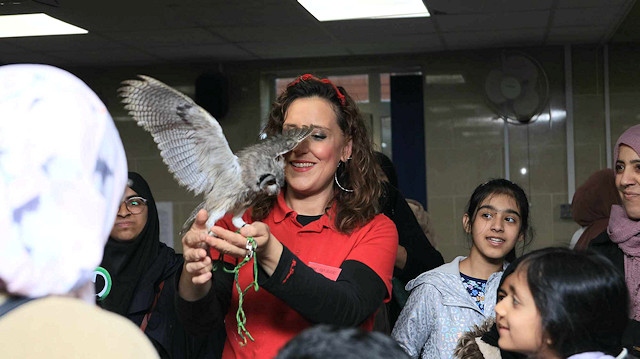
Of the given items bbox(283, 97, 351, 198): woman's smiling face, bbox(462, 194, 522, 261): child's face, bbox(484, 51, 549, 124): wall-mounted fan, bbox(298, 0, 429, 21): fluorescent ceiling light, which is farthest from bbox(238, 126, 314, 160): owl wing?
bbox(484, 51, 549, 124): wall-mounted fan

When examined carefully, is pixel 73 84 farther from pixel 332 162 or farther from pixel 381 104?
pixel 381 104

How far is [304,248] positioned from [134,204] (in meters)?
1.22

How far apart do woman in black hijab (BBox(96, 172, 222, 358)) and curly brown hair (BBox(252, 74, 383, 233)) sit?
798 mm

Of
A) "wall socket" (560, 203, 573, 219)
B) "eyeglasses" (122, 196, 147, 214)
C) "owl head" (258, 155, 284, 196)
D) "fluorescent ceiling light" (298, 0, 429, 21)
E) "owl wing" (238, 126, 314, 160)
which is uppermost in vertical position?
"fluorescent ceiling light" (298, 0, 429, 21)

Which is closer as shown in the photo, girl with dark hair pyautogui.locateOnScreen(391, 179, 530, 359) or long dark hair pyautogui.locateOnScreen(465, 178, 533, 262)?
girl with dark hair pyautogui.locateOnScreen(391, 179, 530, 359)

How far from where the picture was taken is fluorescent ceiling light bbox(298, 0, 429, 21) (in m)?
4.49

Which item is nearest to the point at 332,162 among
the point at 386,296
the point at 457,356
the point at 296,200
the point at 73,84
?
the point at 296,200

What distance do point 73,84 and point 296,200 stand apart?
112 cm

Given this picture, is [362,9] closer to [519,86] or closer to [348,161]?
[519,86]

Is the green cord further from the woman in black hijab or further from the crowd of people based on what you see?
the woman in black hijab

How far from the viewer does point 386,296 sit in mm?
1840

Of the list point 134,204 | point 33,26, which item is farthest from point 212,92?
point 134,204

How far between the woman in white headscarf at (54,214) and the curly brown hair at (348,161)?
1.09 m

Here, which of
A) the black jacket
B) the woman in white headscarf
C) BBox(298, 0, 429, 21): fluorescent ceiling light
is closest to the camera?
the woman in white headscarf
